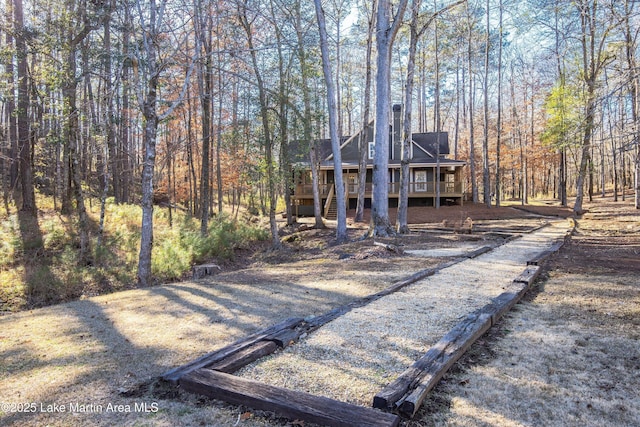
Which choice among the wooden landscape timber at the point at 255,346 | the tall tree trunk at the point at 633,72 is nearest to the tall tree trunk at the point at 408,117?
the tall tree trunk at the point at 633,72

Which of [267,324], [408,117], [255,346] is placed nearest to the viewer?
[255,346]

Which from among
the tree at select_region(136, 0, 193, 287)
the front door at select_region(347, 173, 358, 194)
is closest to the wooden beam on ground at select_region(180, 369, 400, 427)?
the tree at select_region(136, 0, 193, 287)

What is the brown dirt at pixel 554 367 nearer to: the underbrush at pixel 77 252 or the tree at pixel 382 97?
the tree at pixel 382 97

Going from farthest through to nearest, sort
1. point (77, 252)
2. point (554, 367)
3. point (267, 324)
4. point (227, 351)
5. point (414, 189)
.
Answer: point (414, 189) → point (77, 252) → point (267, 324) → point (227, 351) → point (554, 367)

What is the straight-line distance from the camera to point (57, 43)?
10336 millimetres

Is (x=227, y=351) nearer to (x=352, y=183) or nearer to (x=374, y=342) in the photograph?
(x=374, y=342)

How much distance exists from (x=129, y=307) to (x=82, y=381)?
277cm

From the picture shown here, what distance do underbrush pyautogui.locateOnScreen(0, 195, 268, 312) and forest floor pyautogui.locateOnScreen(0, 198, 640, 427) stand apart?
11.1ft

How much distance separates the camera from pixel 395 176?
27.8 metres

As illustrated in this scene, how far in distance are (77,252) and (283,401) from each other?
1131 centimetres

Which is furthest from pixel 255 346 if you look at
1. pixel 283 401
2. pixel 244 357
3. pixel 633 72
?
pixel 633 72

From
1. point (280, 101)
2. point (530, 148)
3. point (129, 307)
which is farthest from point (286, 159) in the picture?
point (530, 148)

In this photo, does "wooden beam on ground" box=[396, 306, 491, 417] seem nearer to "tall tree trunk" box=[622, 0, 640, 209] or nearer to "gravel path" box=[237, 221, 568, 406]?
"gravel path" box=[237, 221, 568, 406]

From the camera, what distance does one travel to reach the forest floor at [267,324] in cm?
255
